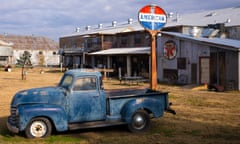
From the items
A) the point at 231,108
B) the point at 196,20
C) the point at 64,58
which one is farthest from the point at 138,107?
the point at 64,58

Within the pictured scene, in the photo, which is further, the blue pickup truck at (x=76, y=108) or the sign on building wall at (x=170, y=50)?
the sign on building wall at (x=170, y=50)

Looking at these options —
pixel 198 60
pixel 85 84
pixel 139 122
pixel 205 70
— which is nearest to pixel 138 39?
pixel 198 60

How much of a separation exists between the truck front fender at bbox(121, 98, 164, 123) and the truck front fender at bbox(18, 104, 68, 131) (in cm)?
169

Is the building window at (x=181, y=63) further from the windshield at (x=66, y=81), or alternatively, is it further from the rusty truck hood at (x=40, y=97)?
the rusty truck hood at (x=40, y=97)

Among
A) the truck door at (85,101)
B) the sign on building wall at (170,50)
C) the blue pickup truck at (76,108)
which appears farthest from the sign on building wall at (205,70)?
the truck door at (85,101)

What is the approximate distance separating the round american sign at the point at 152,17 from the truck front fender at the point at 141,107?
13.5 ft

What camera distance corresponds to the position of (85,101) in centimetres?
911

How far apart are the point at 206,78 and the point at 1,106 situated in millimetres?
14677

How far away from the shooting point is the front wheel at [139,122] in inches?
377

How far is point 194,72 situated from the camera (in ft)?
82.9

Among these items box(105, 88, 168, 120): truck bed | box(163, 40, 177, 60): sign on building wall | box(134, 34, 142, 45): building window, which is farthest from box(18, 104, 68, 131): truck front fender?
box(134, 34, 142, 45): building window

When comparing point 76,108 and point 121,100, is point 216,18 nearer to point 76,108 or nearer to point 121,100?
point 121,100

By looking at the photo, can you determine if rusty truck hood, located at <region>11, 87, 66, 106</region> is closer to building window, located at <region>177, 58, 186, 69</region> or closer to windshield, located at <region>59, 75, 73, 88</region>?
windshield, located at <region>59, 75, 73, 88</region>

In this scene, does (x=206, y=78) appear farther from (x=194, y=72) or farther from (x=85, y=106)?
(x=85, y=106)
